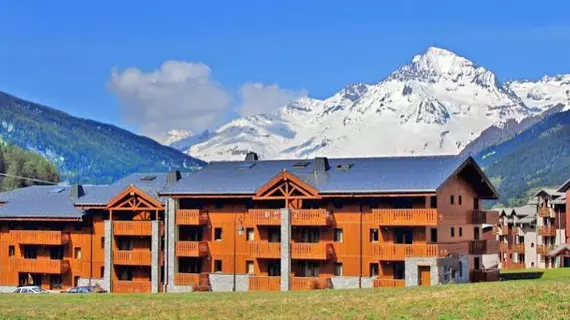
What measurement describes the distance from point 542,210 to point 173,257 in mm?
70089

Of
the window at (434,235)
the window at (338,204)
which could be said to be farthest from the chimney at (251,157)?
the window at (434,235)

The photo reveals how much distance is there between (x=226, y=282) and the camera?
91.2 meters

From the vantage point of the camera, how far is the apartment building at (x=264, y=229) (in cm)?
8488

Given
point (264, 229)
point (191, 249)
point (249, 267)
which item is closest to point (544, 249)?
point (249, 267)

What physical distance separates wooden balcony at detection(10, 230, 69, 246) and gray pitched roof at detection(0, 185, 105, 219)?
1.51 meters

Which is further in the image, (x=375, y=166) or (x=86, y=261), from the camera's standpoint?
(x=86, y=261)

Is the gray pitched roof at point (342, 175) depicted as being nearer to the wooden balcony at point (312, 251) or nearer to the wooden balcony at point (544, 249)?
the wooden balcony at point (312, 251)

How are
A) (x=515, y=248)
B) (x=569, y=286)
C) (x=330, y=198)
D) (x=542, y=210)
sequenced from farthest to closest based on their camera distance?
(x=515, y=248) < (x=542, y=210) < (x=330, y=198) < (x=569, y=286)

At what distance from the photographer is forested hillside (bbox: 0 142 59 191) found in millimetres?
172125

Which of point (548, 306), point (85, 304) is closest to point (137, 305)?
point (85, 304)

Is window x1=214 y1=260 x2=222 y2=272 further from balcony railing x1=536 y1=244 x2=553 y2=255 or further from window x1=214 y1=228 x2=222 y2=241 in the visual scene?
balcony railing x1=536 y1=244 x2=553 y2=255

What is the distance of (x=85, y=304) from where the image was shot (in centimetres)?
6594

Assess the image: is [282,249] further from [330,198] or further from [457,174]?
[457,174]

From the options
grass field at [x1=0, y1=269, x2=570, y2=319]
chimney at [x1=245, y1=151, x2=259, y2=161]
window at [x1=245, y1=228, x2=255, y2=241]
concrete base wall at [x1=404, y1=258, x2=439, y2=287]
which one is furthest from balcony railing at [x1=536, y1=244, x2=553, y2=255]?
grass field at [x1=0, y1=269, x2=570, y2=319]
